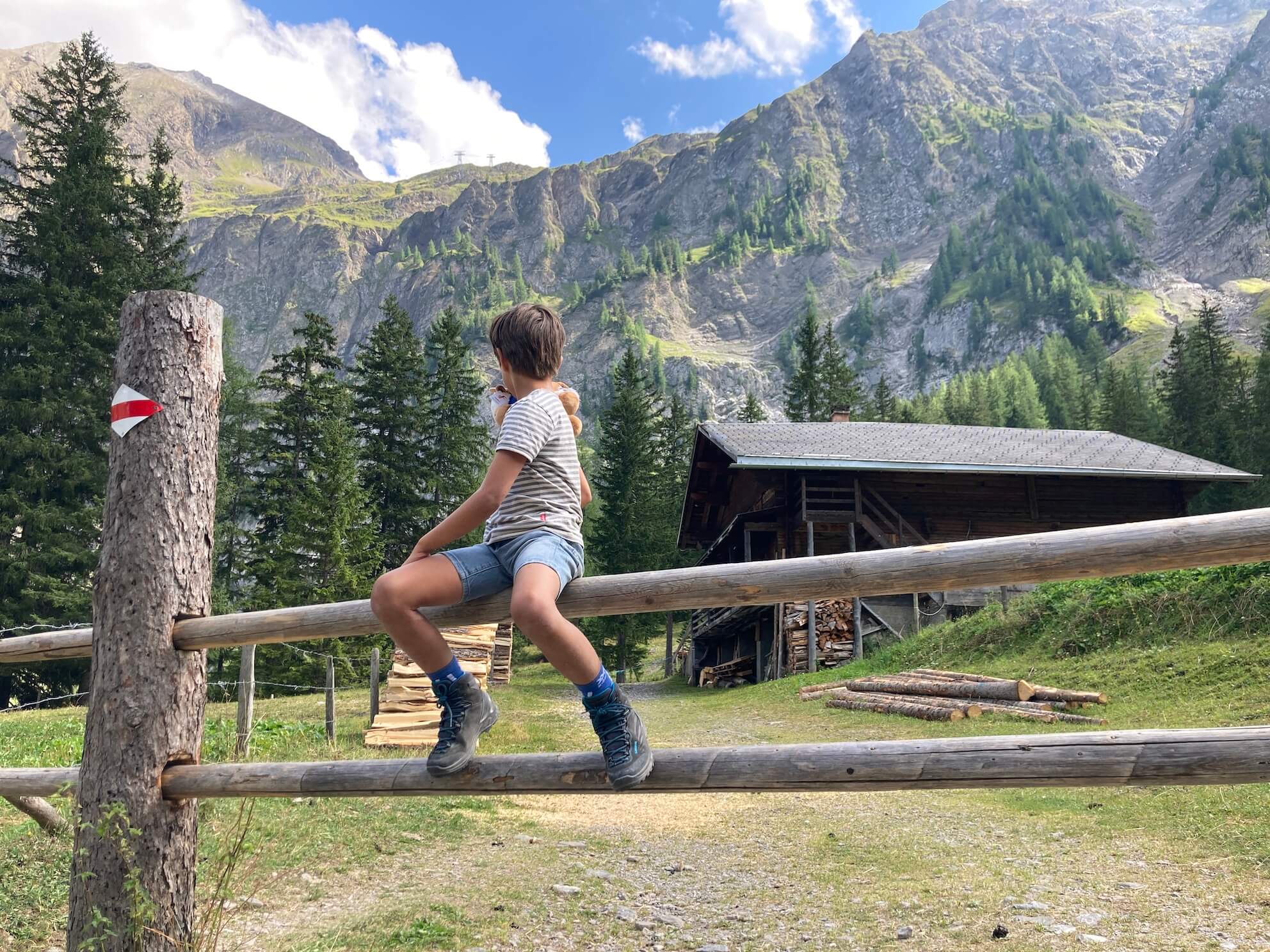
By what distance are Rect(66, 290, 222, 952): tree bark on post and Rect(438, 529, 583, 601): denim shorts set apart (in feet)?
4.12

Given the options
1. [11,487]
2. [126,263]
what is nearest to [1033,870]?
[11,487]

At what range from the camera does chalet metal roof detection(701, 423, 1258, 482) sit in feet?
66.4

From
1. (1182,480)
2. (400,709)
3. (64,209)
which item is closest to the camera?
(400,709)

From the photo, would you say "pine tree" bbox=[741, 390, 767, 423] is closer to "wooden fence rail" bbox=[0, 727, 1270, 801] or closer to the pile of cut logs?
the pile of cut logs

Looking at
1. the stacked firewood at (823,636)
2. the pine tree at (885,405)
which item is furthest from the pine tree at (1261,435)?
the stacked firewood at (823,636)

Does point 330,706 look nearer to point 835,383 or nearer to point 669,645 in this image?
point 669,645

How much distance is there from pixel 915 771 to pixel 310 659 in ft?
73.8

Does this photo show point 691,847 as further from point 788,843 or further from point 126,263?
point 126,263

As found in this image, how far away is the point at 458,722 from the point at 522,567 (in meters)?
0.67

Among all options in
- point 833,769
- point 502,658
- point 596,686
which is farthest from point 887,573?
point 502,658

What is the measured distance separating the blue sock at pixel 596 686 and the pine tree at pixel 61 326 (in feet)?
75.4

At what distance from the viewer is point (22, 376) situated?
2312 centimetres

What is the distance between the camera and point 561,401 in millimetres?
3381

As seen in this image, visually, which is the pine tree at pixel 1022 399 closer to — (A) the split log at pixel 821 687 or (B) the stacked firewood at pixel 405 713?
(A) the split log at pixel 821 687
